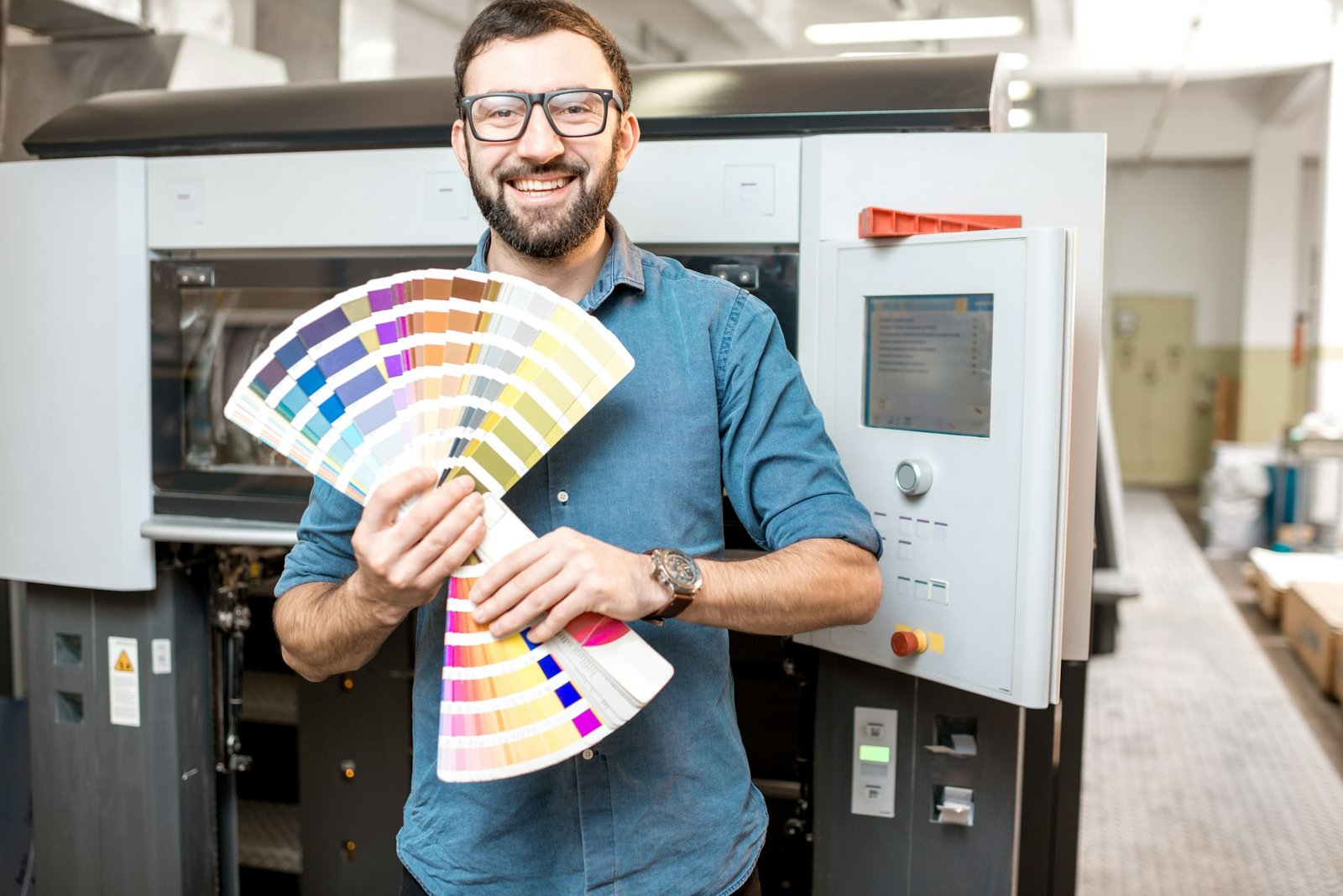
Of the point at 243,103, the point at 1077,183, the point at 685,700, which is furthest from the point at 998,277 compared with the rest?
the point at 243,103

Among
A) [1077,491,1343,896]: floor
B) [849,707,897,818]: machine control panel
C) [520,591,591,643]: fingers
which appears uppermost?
[520,591,591,643]: fingers

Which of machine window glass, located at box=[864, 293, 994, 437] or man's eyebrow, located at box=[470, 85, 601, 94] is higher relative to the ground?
man's eyebrow, located at box=[470, 85, 601, 94]

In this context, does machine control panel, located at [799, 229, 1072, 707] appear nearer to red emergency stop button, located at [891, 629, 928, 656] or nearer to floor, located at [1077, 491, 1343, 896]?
red emergency stop button, located at [891, 629, 928, 656]

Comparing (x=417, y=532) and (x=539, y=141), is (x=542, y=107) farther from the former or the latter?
(x=417, y=532)

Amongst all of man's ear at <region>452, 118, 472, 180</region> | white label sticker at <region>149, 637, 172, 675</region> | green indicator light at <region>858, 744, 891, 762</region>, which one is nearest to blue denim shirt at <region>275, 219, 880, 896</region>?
man's ear at <region>452, 118, 472, 180</region>

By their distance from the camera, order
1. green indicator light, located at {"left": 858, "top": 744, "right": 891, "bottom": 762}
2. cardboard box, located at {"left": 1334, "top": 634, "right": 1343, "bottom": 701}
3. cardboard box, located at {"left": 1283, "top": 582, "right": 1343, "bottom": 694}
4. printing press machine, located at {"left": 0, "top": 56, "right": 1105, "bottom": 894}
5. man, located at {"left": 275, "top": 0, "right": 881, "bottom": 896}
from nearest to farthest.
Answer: man, located at {"left": 275, "top": 0, "right": 881, "bottom": 896} < printing press machine, located at {"left": 0, "top": 56, "right": 1105, "bottom": 894} < green indicator light, located at {"left": 858, "top": 744, "right": 891, "bottom": 762} < cardboard box, located at {"left": 1334, "top": 634, "right": 1343, "bottom": 701} < cardboard box, located at {"left": 1283, "top": 582, "right": 1343, "bottom": 694}

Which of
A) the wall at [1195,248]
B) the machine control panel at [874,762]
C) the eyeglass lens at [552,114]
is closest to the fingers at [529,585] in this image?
the eyeglass lens at [552,114]

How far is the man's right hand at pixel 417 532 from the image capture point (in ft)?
3.39

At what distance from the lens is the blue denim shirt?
130 centimetres

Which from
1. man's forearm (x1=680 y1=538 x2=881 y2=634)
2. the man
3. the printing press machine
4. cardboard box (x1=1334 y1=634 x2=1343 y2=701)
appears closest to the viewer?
man's forearm (x1=680 y1=538 x2=881 y2=634)

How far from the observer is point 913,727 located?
193 cm

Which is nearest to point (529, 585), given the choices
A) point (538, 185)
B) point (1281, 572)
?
point (538, 185)

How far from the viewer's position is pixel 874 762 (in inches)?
76.6

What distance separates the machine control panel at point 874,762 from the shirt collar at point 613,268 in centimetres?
96
